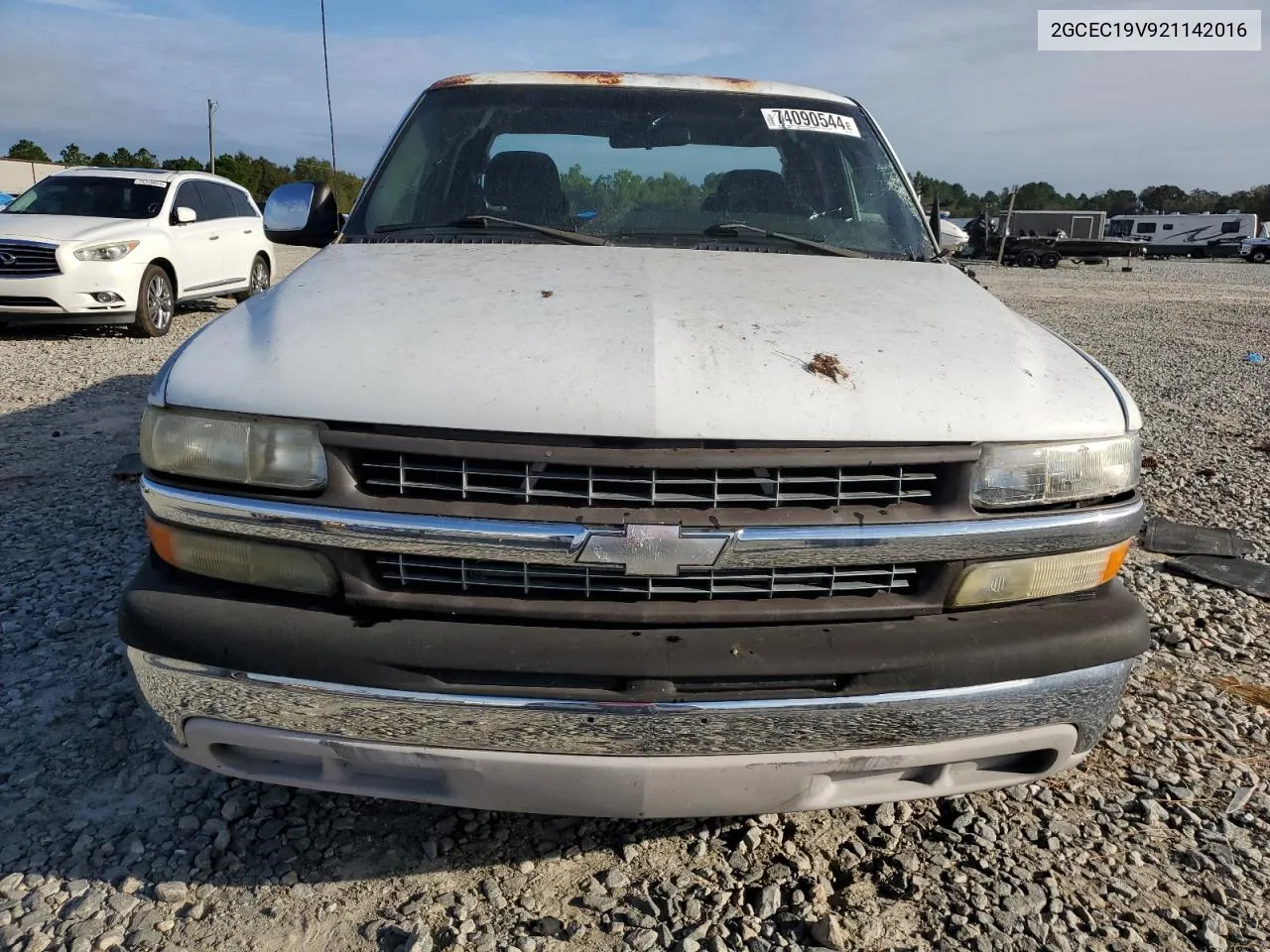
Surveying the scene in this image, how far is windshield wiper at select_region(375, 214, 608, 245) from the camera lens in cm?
291

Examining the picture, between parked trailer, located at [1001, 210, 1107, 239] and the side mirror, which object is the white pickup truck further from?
parked trailer, located at [1001, 210, 1107, 239]

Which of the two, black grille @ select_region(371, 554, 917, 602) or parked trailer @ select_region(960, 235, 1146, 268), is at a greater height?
parked trailer @ select_region(960, 235, 1146, 268)

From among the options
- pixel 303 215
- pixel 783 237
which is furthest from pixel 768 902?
pixel 303 215

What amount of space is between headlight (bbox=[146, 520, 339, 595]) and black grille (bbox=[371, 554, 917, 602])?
12 centimetres

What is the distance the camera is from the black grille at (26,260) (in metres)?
9.26

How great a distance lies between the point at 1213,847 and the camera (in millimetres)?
2426

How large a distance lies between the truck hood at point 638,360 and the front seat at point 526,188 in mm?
602

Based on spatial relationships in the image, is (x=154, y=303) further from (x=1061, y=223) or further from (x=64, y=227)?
(x=1061, y=223)

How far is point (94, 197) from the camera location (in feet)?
34.8

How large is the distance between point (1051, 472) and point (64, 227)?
1067 centimetres

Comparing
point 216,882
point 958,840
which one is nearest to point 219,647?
point 216,882

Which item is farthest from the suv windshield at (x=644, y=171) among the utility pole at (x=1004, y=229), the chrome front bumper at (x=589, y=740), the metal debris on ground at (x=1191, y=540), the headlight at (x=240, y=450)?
the utility pole at (x=1004, y=229)

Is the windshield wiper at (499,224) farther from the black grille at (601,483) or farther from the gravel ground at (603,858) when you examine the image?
the gravel ground at (603,858)

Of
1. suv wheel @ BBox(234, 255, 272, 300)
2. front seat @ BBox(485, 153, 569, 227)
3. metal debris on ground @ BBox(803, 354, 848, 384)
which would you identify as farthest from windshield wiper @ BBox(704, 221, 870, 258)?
suv wheel @ BBox(234, 255, 272, 300)
